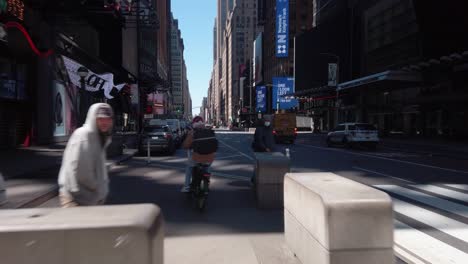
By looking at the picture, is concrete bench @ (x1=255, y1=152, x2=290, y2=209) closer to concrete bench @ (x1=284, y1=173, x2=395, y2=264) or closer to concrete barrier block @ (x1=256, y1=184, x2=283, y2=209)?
concrete barrier block @ (x1=256, y1=184, x2=283, y2=209)

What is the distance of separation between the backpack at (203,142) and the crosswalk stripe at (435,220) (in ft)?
12.3

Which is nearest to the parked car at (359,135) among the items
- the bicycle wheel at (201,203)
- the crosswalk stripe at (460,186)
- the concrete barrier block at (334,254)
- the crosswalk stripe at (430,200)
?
the crosswalk stripe at (460,186)

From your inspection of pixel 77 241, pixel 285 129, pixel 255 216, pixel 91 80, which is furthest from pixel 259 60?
pixel 77 241

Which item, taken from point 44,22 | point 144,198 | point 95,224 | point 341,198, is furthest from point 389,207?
point 44,22

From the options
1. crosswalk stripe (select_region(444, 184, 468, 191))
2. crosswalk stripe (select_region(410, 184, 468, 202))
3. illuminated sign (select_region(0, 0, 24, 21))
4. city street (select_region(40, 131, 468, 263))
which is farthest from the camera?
illuminated sign (select_region(0, 0, 24, 21))

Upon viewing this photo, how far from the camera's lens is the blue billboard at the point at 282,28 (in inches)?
4293

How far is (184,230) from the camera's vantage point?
6.95m

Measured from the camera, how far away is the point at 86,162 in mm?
4117

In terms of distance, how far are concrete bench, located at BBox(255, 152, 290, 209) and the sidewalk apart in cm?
449

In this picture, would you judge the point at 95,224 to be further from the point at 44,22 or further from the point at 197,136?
the point at 44,22

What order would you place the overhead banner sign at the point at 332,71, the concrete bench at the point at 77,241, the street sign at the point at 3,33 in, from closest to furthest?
the concrete bench at the point at 77,241
the street sign at the point at 3,33
the overhead banner sign at the point at 332,71

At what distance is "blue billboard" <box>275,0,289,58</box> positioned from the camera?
109 metres

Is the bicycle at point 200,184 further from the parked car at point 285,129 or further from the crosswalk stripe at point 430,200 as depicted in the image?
the parked car at point 285,129

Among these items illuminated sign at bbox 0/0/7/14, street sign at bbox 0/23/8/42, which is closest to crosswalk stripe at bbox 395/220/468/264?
illuminated sign at bbox 0/0/7/14
